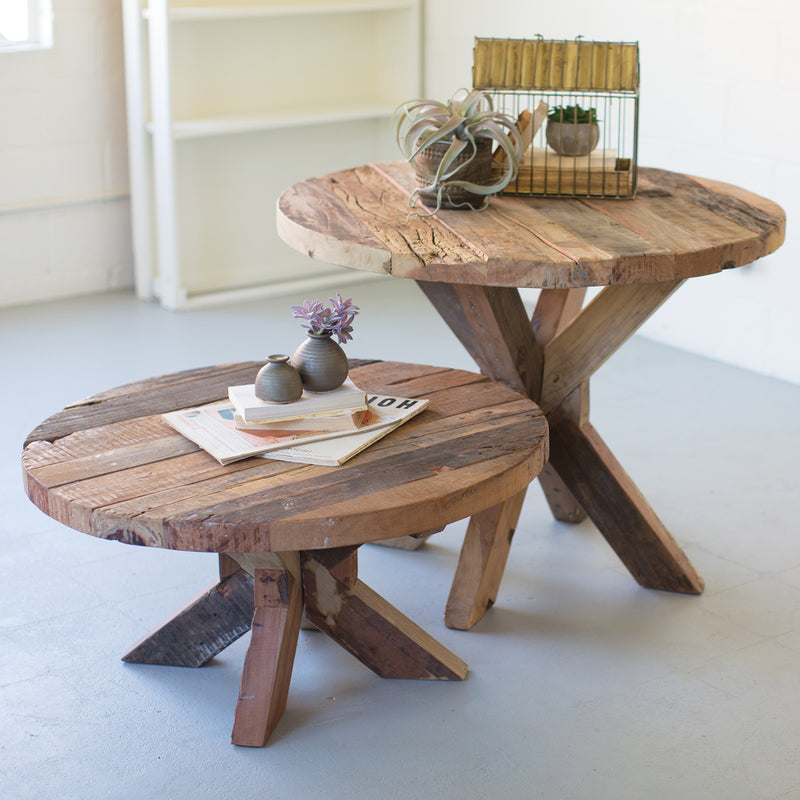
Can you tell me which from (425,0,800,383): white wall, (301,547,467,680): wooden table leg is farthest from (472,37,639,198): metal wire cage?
(425,0,800,383): white wall

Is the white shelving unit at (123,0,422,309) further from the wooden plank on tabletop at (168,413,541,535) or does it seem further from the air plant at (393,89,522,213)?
the wooden plank on tabletop at (168,413,541,535)

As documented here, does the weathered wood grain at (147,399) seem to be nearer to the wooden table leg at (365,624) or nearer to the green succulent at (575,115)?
the wooden table leg at (365,624)

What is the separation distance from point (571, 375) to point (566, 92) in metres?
0.60

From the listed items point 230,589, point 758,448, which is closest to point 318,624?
point 230,589

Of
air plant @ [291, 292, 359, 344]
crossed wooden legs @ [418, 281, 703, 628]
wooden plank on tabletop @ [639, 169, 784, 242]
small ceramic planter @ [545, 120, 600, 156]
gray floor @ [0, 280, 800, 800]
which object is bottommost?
gray floor @ [0, 280, 800, 800]

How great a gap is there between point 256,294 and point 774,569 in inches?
96.8

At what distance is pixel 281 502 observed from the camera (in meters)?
1.57

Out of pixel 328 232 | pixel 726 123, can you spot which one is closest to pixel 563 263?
pixel 328 232

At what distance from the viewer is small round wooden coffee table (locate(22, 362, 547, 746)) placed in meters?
1.54

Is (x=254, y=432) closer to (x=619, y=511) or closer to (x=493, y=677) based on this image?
(x=493, y=677)

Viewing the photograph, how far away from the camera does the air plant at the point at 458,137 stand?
213cm

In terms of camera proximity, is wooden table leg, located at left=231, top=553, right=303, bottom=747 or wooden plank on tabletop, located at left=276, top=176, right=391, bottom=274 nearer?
wooden table leg, located at left=231, top=553, right=303, bottom=747

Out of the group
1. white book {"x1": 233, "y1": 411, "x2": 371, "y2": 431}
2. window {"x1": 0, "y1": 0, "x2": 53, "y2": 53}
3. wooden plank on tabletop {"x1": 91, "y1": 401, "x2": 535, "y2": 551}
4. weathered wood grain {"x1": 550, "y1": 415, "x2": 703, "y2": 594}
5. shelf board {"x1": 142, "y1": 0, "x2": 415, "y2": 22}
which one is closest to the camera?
wooden plank on tabletop {"x1": 91, "y1": 401, "x2": 535, "y2": 551}

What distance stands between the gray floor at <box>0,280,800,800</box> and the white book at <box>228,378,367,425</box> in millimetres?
491
